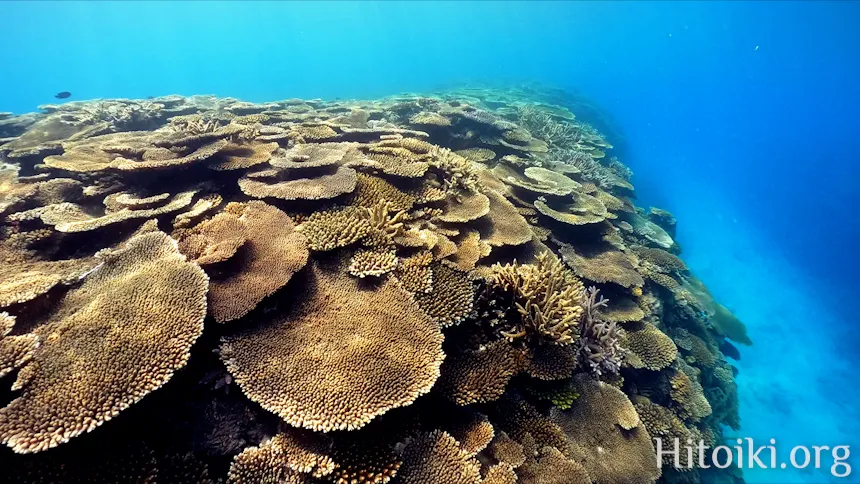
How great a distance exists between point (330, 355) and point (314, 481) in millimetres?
958

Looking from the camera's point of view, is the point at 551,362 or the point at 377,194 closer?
the point at 551,362

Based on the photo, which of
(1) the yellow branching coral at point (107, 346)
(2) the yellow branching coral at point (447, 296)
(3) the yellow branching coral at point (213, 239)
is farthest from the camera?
(2) the yellow branching coral at point (447, 296)

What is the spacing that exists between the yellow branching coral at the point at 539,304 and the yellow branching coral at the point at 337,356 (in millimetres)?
1282

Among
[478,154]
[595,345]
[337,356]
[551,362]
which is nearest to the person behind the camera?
[337,356]

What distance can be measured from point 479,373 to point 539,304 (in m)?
1.21

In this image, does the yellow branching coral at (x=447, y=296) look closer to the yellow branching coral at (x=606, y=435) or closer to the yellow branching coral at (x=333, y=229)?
the yellow branching coral at (x=333, y=229)

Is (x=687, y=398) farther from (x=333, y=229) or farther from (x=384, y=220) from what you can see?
(x=333, y=229)

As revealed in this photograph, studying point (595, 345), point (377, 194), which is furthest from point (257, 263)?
point (595, 345)

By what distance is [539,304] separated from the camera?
4449 mm

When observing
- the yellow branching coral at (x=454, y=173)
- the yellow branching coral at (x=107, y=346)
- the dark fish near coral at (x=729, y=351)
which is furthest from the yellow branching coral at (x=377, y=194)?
the dark fish near coral at (x=729, y=351)

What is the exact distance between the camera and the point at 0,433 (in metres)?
2.19

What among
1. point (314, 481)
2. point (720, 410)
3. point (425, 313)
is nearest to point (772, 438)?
point (720, 410)

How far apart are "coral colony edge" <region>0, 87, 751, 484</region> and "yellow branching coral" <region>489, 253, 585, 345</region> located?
0.03m

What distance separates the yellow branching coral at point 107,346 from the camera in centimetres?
228
